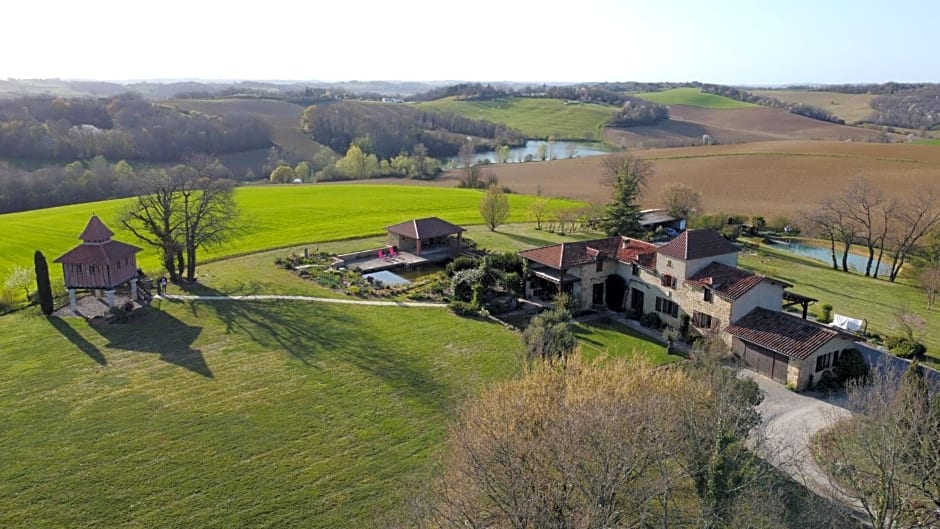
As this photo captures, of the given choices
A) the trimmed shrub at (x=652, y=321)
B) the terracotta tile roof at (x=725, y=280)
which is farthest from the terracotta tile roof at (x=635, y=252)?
the terracotta tile roof at (x=725, y=280)

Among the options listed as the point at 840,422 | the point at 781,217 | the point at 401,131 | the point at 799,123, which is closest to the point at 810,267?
the point at 781,217

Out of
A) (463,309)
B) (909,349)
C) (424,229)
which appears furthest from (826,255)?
(463,309)

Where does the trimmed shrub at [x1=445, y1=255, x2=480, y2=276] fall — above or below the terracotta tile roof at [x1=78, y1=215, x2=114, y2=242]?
below

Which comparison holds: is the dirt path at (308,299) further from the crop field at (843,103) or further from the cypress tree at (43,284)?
the crop field at (843,103)

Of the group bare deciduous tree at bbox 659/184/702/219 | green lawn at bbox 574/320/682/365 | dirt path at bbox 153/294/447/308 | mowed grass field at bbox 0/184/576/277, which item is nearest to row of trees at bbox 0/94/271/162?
mowed grass field at bbox 0/184/576/277

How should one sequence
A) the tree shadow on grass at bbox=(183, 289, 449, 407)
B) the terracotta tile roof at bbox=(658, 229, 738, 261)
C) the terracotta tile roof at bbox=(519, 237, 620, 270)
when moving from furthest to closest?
the terracotta tile roof at bbox=(519, 237, 620, 270) → the terracotta tile roof at bbox=(658, 229, 738, 261) → the tree shadow on grass at bbox=(183, 289, 449, 407)

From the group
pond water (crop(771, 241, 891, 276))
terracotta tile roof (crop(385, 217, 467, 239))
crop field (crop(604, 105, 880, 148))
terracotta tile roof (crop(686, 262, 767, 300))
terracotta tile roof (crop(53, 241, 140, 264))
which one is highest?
crop field (crop(604, 105, 880, 148))

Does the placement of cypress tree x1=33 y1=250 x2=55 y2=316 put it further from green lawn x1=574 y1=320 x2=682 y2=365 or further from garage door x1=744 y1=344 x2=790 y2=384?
garage door x1=744 y1=344 x2=790 y2=384
